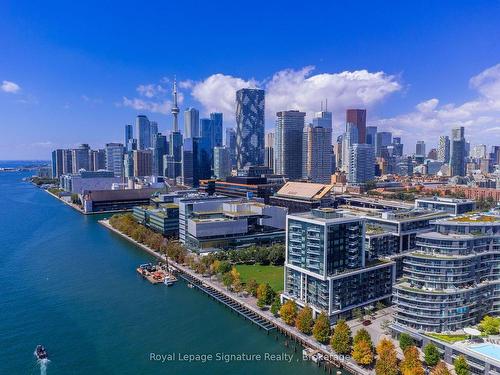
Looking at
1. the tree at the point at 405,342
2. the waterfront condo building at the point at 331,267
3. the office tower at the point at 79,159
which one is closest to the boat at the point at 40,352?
the waterfront condo building at the point at 331,267

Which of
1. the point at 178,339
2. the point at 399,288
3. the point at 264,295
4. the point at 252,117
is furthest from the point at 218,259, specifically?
the point at 252,117

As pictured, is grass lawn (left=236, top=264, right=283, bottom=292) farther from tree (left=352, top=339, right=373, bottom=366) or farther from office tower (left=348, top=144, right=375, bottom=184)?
office tower (left=348, top=144, right=375, bottom=184)

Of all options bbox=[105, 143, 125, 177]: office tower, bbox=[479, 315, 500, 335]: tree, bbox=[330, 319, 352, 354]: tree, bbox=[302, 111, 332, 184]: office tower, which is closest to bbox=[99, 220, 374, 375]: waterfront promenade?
bbox=[330, 319, 352, 354]: tree

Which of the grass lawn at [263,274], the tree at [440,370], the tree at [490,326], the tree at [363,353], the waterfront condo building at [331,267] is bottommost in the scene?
the grass lawn at [263,274]

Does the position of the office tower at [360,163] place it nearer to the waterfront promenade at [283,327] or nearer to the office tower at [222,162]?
the office tower at [222,162]

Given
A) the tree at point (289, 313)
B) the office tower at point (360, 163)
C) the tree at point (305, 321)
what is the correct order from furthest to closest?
1. the office tower at point (360, 163)
2. the tree at point (289, 313)
3. the tree at point (305, 321)

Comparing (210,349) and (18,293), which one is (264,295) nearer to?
(210,349)
